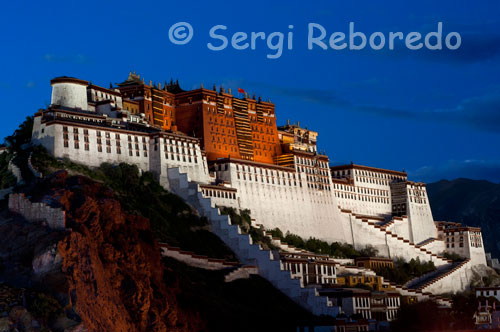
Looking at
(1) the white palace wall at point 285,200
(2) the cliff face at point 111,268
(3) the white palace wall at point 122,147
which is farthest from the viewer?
(1) the white palace wall at point 285,200

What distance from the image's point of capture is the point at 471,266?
141250 mm

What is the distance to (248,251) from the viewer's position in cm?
10500

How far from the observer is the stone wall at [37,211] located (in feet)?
242

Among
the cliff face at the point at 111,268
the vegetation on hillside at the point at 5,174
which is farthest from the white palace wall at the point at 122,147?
the cliff face at the point at 111,268

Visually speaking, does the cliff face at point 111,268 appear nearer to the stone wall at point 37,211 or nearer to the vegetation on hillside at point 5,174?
the stone wall at point 37,211

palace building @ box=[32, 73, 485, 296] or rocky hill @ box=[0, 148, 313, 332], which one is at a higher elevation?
palace building @ box=[32, 73, 485, 296]

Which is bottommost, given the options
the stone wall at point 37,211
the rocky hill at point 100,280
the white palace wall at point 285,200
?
the rocky hill at point 100,280

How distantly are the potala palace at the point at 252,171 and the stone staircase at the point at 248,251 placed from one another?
117 mm

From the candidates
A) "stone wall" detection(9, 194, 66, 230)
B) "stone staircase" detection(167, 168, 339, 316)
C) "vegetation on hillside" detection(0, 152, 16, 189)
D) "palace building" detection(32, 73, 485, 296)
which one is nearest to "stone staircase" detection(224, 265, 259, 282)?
"stone staircase" detection(167, 168, 339, 316)

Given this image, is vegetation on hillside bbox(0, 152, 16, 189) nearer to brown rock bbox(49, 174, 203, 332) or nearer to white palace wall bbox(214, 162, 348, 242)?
brown rock bbox(49, 174, 203, 332)

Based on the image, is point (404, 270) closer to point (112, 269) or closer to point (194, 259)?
point (194, 259)

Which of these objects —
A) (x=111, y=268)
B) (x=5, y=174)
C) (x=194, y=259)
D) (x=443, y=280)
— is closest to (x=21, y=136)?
(x=5, y=174)

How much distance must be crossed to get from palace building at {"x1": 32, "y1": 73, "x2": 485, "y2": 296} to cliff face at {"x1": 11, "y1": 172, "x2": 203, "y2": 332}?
24.7 meters

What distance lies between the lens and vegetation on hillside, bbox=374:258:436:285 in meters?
123
